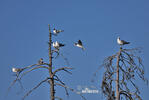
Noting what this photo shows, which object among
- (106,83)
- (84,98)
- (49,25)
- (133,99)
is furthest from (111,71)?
(49,25)

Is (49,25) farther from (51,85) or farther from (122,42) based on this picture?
(122,42)

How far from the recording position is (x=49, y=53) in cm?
1018

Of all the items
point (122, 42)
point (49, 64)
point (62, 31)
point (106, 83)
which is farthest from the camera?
point (122, 42)

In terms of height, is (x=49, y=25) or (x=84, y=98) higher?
(x=49, y=25)

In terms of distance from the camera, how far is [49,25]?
413 inches

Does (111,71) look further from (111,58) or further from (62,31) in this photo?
(62,31)

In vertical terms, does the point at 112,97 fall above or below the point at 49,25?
below

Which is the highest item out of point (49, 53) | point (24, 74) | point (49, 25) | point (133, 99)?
point (49, 25)

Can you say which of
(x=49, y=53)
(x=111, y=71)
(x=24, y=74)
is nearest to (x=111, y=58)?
(x=111, y=71)

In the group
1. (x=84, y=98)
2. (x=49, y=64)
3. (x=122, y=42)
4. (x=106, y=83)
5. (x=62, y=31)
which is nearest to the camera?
(x=84, y=98)

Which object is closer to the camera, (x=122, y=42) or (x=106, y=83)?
(x=106, y=83)

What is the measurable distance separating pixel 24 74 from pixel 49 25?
6.01ft

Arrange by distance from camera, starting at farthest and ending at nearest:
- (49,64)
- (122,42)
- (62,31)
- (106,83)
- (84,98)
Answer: (122,42)
(62,31)
(106,83)
(49,64)
(84,98)

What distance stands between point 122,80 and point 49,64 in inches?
94.7
